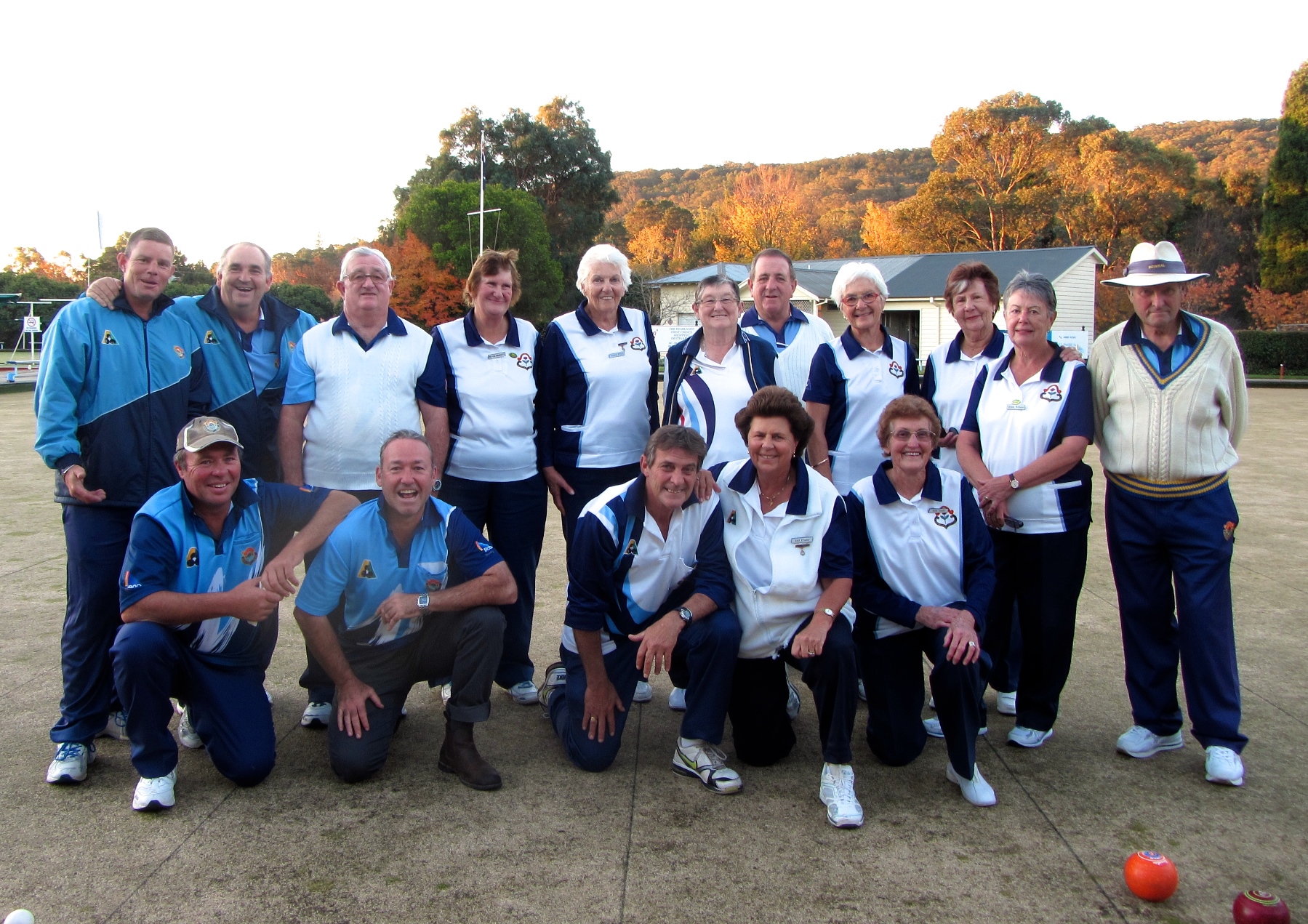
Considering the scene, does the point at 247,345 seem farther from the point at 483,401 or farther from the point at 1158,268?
the point at 1158,268

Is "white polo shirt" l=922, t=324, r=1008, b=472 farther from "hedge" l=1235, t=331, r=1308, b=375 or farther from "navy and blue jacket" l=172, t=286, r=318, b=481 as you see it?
"hedge" l=1235, t=331, r=1308, b=375

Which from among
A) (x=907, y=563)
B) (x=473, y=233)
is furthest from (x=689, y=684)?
(x=473, y=233)

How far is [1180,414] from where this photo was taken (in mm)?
3652

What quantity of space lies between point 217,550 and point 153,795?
33.6 inches

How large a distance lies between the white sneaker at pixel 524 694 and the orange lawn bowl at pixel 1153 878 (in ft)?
8.39

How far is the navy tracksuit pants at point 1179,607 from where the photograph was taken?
11.8ft

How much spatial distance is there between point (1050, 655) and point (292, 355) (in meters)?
3.39

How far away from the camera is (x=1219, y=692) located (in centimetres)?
358

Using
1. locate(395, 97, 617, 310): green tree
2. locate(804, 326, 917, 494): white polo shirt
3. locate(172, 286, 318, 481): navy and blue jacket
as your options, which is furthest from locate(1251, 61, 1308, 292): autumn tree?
locate(172, 286, 318, 481): navy and blue jacket

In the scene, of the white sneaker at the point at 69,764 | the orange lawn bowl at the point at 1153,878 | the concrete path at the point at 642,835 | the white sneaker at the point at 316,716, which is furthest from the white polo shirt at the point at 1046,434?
the white sneaker at the point at 69,764

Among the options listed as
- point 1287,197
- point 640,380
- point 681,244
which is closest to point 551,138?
point 681,244

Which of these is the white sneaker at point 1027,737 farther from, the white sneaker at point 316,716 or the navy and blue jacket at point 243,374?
the navy and blue jacket at point 243,374

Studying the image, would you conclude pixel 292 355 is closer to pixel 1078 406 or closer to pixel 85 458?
pixel 85 458

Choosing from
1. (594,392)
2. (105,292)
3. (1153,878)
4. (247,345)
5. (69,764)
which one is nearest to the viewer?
(1153,878)
